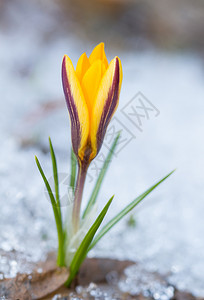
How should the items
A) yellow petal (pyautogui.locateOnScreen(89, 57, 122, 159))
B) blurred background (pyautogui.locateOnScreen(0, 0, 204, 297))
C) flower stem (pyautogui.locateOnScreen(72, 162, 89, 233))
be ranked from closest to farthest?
yellow petal (pyautogui.locateOnScreen(89, 57, 122, 159))
flower stem (pyautogui.locateOnScreen(72, 162, 89, 233))
blurred background (pyautogui.locateOnScreen(0, 0, 204, 297))

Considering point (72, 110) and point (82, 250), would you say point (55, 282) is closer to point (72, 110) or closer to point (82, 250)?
point (82, 250)

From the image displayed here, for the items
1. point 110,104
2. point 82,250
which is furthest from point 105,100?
point 82,250

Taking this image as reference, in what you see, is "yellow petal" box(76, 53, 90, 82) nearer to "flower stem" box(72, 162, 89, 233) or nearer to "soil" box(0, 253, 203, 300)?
"flower stem" box(72, 162, 89, 233)

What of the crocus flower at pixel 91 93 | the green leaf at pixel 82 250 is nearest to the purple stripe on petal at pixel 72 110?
the crocus flower at pixel 91 93

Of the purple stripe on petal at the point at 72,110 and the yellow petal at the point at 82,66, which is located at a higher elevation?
the yellow petal at the point at 82,66

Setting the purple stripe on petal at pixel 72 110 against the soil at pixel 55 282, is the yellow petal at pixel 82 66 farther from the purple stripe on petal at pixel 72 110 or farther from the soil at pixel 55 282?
the soil at pixel 55 282

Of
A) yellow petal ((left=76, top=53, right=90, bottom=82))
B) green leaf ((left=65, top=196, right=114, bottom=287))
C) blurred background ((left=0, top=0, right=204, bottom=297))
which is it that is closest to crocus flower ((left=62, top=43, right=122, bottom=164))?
yellow petal ((left=76, top=53, right=90, bottom=82))

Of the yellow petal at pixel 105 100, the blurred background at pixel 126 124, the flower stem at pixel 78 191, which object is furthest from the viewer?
the blurred background at pixel 126 124

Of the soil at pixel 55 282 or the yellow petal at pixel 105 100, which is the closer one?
the yellow petal at pixel 105 100
